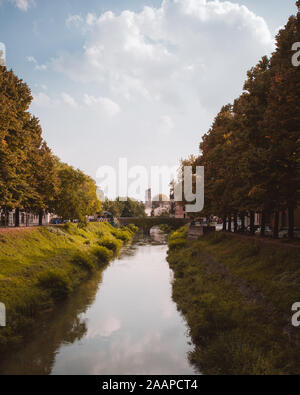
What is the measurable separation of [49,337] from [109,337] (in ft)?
10.3

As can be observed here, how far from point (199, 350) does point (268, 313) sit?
340 cm

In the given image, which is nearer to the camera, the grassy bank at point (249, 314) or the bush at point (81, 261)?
the grassy bank at point (249, 314)

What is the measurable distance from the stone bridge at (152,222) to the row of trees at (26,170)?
43.5m

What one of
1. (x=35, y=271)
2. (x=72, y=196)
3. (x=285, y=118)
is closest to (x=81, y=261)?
(x=35, y=271)

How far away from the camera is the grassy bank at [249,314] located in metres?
10.7

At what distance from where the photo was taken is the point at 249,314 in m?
13.9

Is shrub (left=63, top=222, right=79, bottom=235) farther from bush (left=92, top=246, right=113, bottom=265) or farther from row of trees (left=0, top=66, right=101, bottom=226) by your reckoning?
bush (left=92, top=246, right=113, bottom=265)

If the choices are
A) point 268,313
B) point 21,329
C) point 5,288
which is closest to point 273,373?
point 268,313

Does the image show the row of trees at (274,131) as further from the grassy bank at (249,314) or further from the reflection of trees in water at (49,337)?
the reflection of trees in water at (49,337)

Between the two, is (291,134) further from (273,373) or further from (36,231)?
(36,231)

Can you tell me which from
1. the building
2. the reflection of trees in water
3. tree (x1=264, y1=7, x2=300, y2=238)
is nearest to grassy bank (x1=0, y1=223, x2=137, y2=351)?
the reflection of trees in water

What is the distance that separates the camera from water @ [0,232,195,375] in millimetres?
13219

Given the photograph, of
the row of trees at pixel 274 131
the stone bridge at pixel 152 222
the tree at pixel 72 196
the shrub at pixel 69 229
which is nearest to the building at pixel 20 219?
the shrub at pixel 69 229

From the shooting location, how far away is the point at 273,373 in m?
9.68
